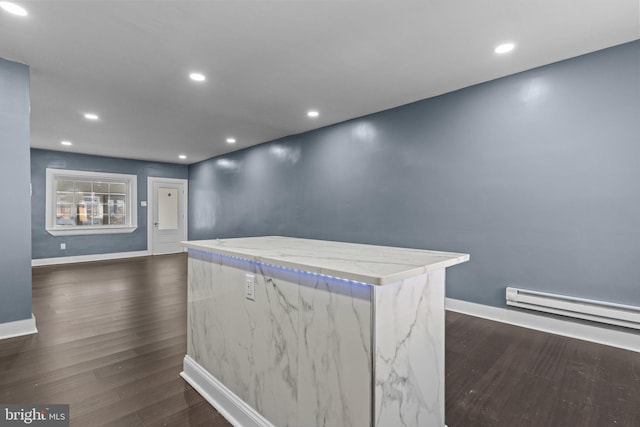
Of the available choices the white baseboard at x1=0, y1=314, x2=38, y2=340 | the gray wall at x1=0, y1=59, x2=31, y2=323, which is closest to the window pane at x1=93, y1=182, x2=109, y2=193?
the gray wall at x1=0, y1=59, x2=31, y2=323

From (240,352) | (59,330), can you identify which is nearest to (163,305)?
(59,330)

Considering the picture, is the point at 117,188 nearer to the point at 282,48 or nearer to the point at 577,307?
the point at 282,48

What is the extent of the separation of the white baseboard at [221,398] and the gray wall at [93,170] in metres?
6.53

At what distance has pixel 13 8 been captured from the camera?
6.45 feet

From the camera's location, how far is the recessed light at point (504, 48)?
2.46 meters

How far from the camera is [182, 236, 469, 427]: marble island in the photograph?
1117 mm

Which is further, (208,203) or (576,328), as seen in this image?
(208,203)

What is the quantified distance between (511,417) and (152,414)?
2098 millimetres

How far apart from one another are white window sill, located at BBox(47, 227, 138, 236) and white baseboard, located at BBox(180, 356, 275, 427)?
6.53 metres

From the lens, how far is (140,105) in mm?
3797

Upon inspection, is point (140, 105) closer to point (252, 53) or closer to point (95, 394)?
point (252, 53)

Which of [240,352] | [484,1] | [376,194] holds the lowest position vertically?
[240,352]

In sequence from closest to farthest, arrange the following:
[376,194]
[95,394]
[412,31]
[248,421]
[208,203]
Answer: [248,421], [95,394], [412,31], [376,194], [208,203]

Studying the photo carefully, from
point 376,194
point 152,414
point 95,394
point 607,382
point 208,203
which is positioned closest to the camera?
point 152,414
